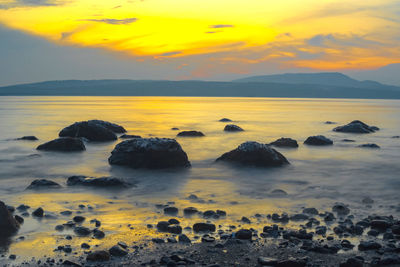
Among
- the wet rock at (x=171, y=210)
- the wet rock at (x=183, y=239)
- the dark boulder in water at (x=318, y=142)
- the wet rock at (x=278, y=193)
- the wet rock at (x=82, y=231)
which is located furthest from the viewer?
the dark boulder in water at (x=318, y=142)

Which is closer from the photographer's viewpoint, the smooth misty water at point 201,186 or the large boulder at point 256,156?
the smooth misty water at point 201,186

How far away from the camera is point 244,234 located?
789 cm

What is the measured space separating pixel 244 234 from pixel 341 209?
3457 millimetres

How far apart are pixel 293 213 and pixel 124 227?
151 inches

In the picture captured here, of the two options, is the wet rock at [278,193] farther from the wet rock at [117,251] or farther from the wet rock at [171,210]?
the wet rock at [117,251]

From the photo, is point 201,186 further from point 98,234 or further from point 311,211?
point 98,234

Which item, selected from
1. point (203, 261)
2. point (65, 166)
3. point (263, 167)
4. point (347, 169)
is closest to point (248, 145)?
point (263, 167)

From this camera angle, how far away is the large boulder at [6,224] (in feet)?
26.2

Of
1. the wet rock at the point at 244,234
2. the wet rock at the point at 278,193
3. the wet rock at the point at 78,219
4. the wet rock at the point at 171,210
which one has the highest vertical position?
the wet rock at the point at 244,234

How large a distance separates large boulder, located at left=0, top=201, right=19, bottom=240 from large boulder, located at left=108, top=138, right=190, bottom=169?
26.3ft

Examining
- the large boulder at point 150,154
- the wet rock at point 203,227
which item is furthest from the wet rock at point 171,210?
the large boulder at point 150,154

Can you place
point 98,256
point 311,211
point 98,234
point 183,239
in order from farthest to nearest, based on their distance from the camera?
point 311,211 → point 98,234 → point 183,239 → point 98,256

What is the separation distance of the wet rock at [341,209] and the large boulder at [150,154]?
7.43 meters

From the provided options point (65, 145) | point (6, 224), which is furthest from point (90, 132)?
point (6, 224)
